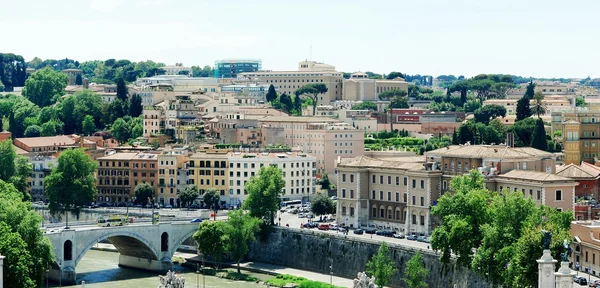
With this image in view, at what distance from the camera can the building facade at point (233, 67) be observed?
155 m

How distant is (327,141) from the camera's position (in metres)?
84.7

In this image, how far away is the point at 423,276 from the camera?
52.3 meters

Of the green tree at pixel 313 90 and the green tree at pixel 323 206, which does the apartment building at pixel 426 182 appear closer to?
the green tree at pixel 323 206

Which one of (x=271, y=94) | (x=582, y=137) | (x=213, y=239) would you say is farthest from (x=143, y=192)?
(x=271, y=94)

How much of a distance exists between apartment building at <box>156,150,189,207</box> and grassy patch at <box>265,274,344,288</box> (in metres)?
21.1

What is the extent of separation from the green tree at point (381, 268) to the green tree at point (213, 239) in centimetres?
858

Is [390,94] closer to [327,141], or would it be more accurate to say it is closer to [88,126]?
[88,126]

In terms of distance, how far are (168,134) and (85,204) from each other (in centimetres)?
1765

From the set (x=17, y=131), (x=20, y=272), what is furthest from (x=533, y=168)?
(x=17, y=131)

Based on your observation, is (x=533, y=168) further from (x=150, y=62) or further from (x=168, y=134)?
(x=150, y=62)

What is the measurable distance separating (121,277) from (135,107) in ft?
160

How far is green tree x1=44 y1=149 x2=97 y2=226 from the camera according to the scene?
75.5 metres

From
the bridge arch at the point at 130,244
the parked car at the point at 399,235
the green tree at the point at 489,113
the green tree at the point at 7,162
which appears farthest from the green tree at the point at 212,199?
the green tree at the point at 489,113

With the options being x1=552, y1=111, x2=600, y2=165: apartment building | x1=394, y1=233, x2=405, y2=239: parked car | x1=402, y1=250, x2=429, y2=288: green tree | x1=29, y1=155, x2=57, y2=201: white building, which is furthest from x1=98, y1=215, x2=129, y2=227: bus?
x1=552, y1=111, x2=600, y2=165: apartment building
